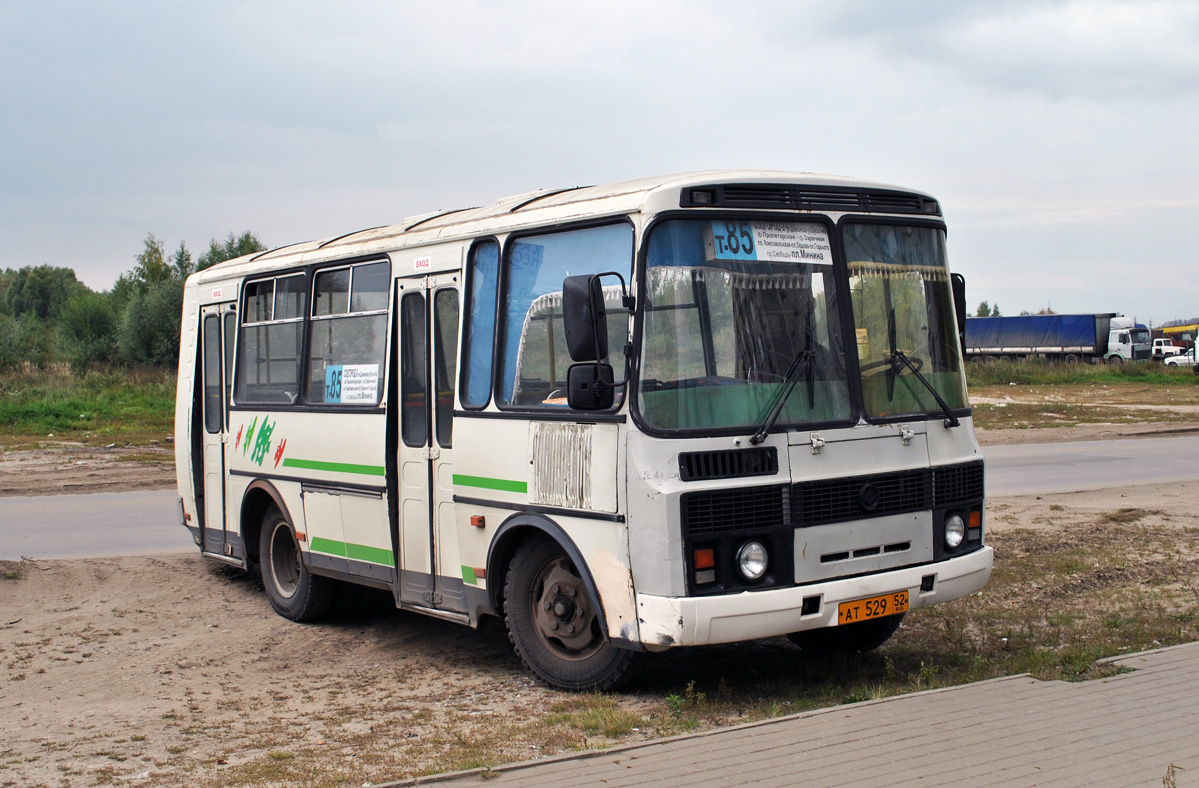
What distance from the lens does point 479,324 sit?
7223 mm

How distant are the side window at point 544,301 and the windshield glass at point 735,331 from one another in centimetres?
31

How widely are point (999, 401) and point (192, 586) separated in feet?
105

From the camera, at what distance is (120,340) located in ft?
159

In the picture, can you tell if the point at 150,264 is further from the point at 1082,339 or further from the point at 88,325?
the point at 1082,339

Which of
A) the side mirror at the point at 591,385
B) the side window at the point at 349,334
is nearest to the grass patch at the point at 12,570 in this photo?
the side window at the point at 349,334

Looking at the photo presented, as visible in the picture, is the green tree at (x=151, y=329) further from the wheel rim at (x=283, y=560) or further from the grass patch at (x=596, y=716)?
the grass patch at (x=596, y=716)

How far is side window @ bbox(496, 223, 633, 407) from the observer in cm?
621

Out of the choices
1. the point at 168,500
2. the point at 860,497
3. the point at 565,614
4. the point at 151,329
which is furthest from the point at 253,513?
the point at 151,329

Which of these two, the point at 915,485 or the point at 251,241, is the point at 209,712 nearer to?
the point at 915,485

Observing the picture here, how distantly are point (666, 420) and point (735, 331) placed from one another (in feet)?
1.99

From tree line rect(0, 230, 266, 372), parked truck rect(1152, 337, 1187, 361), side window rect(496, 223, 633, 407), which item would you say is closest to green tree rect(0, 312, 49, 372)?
tree line rect(0, 230, 266, 372)

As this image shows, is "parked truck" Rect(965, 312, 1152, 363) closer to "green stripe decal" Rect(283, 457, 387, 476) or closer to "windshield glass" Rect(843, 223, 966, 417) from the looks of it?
"green stripe decal" Rect(283, 457, 387, 476)

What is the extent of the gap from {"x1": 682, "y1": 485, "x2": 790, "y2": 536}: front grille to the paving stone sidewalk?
0.98 metres

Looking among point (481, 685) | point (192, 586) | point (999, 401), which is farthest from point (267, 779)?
point (999, 401)
